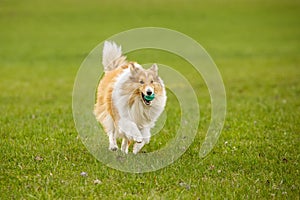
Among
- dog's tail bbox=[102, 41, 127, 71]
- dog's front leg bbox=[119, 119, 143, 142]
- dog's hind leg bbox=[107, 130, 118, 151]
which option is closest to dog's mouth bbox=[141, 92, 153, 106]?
dog's front leg bbox=[119, 119, 143, 142]

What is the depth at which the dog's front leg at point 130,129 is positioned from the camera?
717cm

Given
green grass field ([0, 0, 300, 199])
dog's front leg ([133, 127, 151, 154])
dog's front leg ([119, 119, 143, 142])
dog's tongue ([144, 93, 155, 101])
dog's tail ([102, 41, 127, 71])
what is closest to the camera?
green grass field ([0, 0, 300, 199])

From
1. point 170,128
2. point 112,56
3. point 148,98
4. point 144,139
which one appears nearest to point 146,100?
point 148,98

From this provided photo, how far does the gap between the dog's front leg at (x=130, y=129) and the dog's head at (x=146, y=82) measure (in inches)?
16.2

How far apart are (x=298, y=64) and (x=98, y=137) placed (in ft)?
46.7

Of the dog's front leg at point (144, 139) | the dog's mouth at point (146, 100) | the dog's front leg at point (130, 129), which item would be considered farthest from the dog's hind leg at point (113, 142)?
the dog's mouth at point (146, 100)

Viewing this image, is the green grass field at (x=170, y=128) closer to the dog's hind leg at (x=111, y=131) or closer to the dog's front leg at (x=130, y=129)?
the dog's hind leg at (x=111, y=131)

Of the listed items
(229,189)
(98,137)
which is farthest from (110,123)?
(229,189)

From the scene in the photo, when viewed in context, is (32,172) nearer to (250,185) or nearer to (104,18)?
(250,185)

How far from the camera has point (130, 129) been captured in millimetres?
7199

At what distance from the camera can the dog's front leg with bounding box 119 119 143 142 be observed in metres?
7.17

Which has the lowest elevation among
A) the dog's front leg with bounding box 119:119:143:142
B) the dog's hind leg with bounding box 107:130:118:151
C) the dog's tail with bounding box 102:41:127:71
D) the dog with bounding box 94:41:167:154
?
the dog's hind leg with bounding box 107:130:118:151

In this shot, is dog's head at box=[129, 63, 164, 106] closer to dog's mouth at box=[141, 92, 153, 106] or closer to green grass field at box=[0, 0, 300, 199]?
dog's mouth at box=[141, 92, 153, 106]

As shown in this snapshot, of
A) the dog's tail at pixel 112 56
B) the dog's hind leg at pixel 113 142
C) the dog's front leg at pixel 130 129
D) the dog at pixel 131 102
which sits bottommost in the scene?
the dog's hind leg at pixel 113 142
